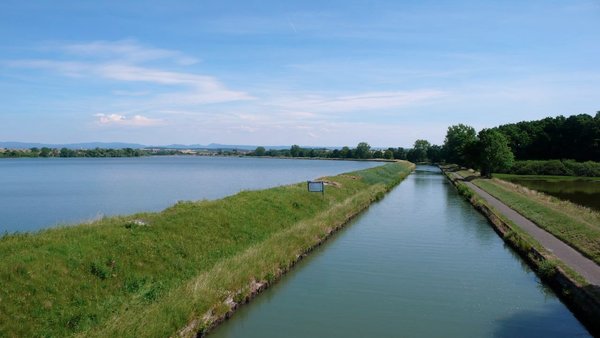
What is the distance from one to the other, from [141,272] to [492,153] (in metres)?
68.2

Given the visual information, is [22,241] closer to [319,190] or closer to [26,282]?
[26,282]

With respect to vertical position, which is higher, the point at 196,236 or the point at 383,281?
the point at 196,236

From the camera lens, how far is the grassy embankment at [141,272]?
10.6 m

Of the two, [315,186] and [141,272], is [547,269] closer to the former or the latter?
[141,272]

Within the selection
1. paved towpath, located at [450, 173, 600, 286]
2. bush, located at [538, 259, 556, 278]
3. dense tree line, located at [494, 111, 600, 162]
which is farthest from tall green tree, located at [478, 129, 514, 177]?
bush, located at [538, 259, 556, 278]

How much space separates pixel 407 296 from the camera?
→ 15.8 m

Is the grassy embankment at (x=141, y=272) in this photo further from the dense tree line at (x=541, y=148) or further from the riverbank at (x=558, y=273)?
the dense tree line at (x=541, y=148)

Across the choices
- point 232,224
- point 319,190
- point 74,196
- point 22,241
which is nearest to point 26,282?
point 22,241

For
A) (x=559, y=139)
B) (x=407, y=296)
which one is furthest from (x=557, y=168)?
(x=407, y=296)

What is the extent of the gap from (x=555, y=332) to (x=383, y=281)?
6002 mm

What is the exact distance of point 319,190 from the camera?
3431cm

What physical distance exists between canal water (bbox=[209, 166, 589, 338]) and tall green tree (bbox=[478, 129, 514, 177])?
50.7 m

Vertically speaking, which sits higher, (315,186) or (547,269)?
(315,186)

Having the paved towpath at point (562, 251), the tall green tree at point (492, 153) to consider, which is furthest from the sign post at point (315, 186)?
the tall green tree at point (492, 153)
